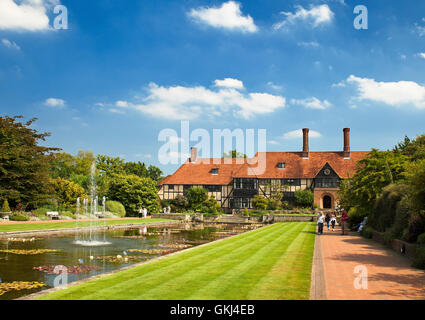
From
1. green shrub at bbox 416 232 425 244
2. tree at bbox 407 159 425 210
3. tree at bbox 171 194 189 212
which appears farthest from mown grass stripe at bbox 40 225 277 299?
tree at bbox 171 194 189 212

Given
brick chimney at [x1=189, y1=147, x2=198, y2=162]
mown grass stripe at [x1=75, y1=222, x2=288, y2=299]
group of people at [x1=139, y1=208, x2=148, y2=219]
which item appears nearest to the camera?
mown grass stripe at [x1=75, y1=222, x2=288, y2=299]

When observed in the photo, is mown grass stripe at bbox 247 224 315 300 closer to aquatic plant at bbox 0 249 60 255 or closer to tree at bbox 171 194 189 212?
aquatic plant at bbox 0 249 60 255

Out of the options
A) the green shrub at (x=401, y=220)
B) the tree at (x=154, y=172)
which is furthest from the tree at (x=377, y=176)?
the tree at (x=154, y=172)

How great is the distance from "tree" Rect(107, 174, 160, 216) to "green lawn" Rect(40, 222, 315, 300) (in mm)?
35536

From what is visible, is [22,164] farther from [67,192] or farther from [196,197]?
[196,197]

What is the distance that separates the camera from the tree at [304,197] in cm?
5622

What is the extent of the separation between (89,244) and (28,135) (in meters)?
23.4

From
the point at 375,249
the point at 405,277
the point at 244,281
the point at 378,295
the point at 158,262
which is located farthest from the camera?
the point at 375,249

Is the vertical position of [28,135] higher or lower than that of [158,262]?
higher

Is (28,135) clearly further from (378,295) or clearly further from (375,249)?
(378,295)

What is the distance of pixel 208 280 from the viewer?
9.26 m

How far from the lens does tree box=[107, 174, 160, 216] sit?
48.0m
